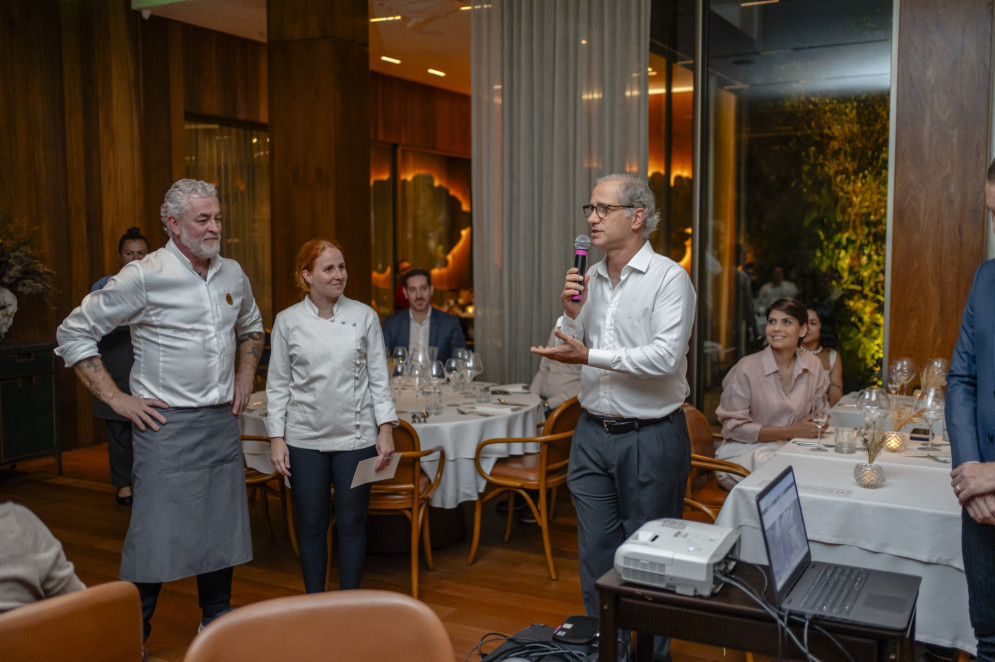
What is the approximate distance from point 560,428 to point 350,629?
9.53 ft

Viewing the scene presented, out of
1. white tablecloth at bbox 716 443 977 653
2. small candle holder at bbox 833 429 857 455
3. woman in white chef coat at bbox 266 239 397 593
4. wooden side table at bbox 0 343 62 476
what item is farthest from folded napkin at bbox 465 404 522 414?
wooden side table at bbox 0 343 62 476

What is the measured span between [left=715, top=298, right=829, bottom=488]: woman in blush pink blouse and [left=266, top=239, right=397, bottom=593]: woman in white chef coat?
5.50ft

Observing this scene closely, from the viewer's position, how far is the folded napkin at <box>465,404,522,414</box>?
479 centimetres

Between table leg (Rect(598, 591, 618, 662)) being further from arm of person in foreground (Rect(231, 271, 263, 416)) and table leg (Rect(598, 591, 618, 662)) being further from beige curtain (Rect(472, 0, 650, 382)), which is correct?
beige curtain (Rect(472, 0, 650, 382))

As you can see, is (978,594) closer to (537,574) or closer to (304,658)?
(304,658)

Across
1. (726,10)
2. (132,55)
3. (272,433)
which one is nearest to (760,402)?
(272,433)

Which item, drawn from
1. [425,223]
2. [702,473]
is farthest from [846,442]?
[425,223]

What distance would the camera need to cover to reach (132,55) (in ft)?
26.0

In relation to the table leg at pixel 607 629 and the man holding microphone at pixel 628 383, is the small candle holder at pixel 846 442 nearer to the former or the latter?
the man holding microphone at pixel 628 383

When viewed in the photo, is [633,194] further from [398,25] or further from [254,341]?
[398,25]

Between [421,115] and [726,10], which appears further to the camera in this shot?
[421,115]

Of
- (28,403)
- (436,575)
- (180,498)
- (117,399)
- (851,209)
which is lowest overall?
(436,575)

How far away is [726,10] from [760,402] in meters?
3.84

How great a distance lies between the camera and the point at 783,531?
2.13 meters
